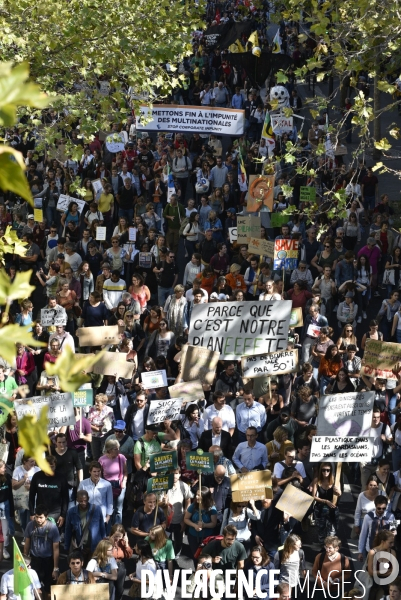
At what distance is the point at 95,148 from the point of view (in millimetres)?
23844

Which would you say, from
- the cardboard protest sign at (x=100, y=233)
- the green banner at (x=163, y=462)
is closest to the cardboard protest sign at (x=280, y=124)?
the cardboard protest sign at (x=100, y=233)

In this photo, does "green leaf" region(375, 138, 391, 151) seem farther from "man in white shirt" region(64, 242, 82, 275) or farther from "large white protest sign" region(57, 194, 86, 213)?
"large white protest sign" region(57, 194, 86, 213)

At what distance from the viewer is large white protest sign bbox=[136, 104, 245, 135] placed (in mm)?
18406

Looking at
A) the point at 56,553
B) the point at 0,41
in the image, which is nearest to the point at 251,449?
the point at 56,553

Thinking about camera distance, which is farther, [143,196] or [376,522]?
[143,196]

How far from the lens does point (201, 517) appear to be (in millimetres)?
10383

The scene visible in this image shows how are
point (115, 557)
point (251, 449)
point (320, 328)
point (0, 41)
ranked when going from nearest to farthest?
point (115, 557) → point (251, 449) → point (0, 41) → point (320, 328)

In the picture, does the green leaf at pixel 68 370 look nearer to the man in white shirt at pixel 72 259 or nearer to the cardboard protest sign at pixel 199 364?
the cardboard protest sign at pixel 199 364

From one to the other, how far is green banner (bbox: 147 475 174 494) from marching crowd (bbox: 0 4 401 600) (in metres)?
0.10

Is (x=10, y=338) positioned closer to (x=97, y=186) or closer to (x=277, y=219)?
(x=277, y=219)

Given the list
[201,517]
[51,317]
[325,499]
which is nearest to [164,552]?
[201,517]

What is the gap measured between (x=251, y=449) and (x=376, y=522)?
1550 millimetres

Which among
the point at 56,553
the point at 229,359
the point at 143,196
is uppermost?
the point at 143,196

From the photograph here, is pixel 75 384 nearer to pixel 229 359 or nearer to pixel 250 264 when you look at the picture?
pixel 229 359
